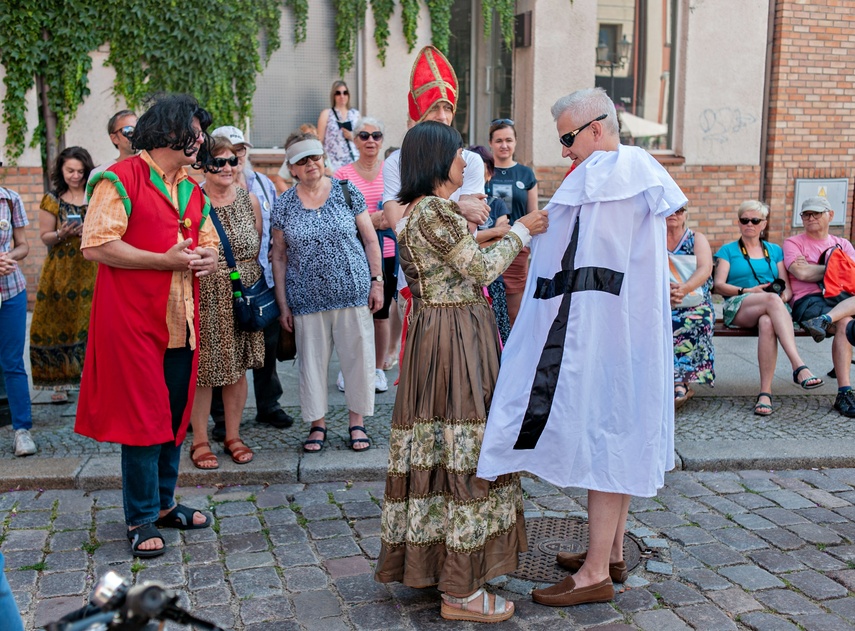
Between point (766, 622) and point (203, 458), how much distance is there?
3123 millimetres

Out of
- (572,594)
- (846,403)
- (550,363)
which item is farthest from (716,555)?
(846,403)

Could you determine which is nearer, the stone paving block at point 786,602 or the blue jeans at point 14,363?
the stone paving block at point 786,602

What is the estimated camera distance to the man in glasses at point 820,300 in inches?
256

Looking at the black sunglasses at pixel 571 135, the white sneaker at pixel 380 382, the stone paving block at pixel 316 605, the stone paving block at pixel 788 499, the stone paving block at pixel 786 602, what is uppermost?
the black sunglasses at pixel 571 135

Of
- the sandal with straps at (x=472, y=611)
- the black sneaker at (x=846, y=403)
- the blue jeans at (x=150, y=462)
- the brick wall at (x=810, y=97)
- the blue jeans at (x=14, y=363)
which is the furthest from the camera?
the brick wall at (x=810, y=97)

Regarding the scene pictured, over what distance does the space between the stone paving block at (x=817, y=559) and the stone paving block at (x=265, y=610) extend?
7.56ft

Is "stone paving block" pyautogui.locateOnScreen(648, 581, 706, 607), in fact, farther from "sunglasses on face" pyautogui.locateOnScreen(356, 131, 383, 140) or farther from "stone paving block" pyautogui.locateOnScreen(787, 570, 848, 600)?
"sunglasses on face" pyautogui.locateOnScreen(356, 131, 383, 140)

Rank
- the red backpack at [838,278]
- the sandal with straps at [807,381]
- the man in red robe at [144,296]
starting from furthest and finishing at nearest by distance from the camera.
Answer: the red backpack at [838,278]
the sandal with straps at [807,381]
the man in red robe at [144,296]

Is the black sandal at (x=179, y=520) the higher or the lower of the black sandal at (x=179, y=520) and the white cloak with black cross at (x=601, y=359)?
the lower

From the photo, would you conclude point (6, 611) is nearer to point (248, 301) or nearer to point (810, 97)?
point (248, 301)

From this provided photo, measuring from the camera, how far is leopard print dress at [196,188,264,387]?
520 centimetres

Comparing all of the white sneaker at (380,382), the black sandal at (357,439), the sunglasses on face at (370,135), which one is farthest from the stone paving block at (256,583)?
the sunglasses on face at (370,135)

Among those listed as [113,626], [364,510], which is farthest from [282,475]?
[113,626]

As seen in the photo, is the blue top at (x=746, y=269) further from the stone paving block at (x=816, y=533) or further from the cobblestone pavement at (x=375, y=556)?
the stone paving block at (x=816, y=533)
